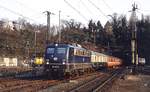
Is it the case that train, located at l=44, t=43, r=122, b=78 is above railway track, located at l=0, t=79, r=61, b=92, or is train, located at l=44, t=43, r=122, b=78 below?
above

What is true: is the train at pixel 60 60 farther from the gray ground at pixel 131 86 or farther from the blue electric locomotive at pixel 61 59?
the gray ground at pixel 131 86

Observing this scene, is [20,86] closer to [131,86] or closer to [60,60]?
[60,60]

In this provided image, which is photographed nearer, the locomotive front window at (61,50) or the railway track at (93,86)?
the railway track at (93,86)

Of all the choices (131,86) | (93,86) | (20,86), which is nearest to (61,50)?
(93,86)

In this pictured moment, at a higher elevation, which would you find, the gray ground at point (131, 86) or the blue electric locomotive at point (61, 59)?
the blue electric locomotive at point (61, 59)

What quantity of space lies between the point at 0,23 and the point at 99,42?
41.6m

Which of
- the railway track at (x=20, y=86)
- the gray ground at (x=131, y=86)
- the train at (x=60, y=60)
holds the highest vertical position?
the train at (x=60, y=60)

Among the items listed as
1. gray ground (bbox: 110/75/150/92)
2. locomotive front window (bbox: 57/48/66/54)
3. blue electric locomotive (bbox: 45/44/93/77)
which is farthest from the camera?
locomotive front window (bbox: 57/48/66/54)

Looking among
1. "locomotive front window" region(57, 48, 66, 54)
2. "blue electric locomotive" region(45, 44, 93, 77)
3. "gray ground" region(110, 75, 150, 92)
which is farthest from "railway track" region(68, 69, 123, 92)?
"locomotive front window" region(57, 48, 66, 54)

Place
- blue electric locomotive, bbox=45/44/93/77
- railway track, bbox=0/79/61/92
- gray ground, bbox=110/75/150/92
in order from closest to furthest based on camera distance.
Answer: railway track, bbox=0/79/61/92, gray ground, bbox=110/75/150/92, blue electric locomotive, bbox=45/44/93/77

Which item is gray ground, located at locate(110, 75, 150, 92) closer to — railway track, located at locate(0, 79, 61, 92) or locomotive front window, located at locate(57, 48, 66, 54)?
railway track, located at locate(0, 79, 61, 92)

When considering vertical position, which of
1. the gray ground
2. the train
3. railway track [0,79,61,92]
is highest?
the train

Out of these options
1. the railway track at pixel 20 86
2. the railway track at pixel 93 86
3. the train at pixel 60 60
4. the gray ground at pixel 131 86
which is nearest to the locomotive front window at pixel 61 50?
the train at pixel 60 60

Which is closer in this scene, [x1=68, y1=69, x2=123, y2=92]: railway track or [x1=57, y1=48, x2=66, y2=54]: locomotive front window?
[x1=68, y1=69, x2=123, y2=92]: railway track
